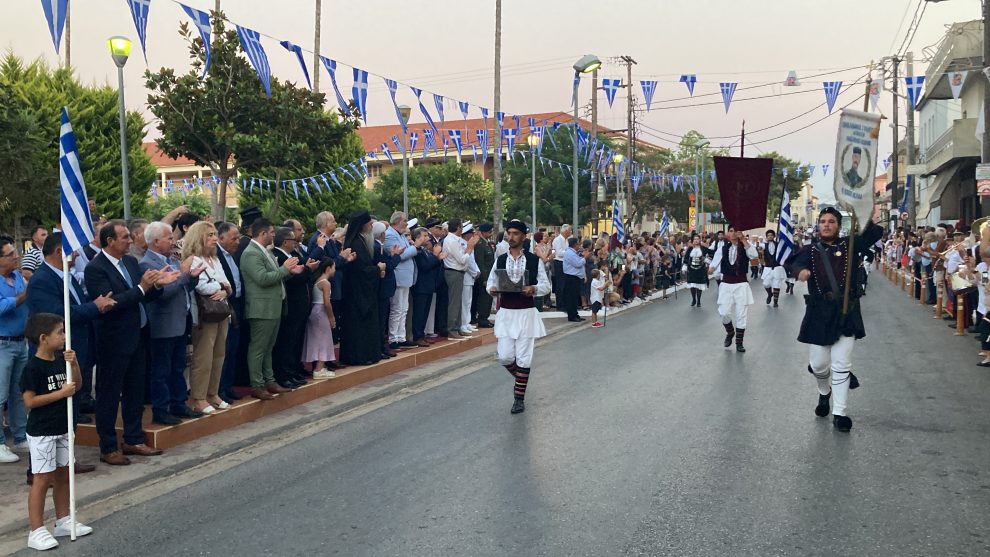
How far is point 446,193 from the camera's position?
57.7 metres

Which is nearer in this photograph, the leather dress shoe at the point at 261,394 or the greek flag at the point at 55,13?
the leather dress shoe at the point at 261,394

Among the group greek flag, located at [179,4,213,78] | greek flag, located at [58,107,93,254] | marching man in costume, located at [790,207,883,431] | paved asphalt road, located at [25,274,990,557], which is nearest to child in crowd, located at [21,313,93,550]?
paved asphalt road, located at [25,274,990,557]

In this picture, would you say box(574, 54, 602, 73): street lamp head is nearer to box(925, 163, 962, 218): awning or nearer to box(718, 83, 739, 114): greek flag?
box(718, 83, 739, 114): greek flag

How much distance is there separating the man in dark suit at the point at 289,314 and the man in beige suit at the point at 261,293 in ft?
1.19

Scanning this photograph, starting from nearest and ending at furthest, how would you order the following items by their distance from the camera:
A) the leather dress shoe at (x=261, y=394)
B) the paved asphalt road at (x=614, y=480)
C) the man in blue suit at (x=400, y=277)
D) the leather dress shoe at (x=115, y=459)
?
the paved asphalt road at (x=614, y=480), the leather dress shoe at (x=115, y=459), the leather dress shoe at (x=261, y=394), the man in blue suit at (x=400, y=277)

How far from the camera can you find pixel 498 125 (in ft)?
91.3

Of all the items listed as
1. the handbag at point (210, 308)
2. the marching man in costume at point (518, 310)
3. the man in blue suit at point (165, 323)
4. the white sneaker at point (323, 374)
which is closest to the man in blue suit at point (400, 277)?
the white sneaker at point (323, 374)

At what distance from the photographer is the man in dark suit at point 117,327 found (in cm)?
651

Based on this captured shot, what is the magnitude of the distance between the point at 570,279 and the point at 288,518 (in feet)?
46.6

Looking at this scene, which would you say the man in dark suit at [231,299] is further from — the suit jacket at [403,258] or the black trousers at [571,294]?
the black trousers at [571,294]

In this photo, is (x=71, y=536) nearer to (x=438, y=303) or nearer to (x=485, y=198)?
(x=438, y=303)

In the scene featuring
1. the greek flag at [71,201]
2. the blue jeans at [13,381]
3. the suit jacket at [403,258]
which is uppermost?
the greek flag at [71,201]

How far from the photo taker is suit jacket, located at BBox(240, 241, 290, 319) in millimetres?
8469

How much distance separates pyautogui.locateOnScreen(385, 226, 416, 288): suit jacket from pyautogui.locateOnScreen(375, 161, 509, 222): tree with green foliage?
42.8 metres
